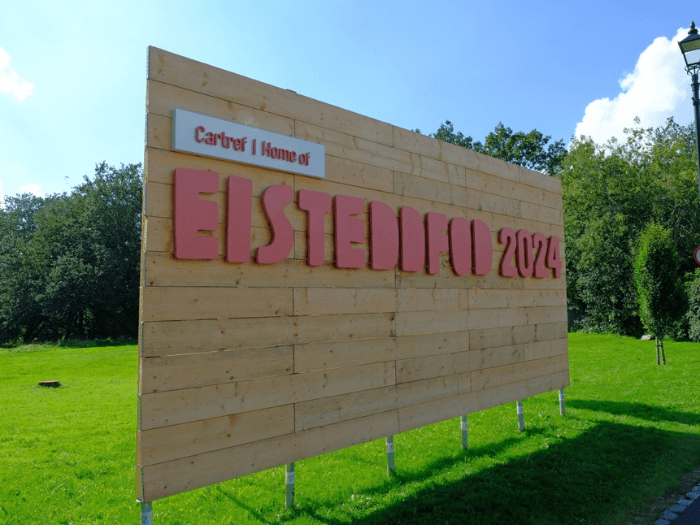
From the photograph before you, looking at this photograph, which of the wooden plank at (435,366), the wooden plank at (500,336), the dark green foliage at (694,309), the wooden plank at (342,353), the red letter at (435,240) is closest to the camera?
the wooden plank at (342,353)

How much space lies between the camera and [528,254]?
7.44 meters

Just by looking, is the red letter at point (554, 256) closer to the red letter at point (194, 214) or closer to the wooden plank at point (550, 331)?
the wooden plank at point (550, 331)

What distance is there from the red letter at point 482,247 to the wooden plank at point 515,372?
131cm

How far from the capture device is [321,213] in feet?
15.5

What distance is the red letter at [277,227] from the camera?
4.29 m

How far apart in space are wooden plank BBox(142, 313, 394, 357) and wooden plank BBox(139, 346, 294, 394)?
0.17ft

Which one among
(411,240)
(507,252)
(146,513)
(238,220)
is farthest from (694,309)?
(146,513)

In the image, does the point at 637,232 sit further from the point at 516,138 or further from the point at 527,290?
the point at 527,290

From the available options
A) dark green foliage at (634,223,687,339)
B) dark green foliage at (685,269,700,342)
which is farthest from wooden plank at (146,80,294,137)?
dark green foliage at (685,269,700,342)

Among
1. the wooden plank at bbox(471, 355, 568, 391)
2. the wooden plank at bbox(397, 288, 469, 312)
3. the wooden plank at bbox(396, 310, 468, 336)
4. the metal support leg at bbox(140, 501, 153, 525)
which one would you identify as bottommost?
the metal support leg at bbox(140, 501, 153, 525)

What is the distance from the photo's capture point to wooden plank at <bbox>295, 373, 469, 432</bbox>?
4.55m

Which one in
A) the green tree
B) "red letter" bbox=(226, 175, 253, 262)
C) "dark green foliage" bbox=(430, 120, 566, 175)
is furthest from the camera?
"dark green foliage" bbox=(430, 120, 566, 175)

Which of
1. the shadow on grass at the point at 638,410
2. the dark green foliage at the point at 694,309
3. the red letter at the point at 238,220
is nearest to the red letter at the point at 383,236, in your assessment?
the red letter at the point at 238,220

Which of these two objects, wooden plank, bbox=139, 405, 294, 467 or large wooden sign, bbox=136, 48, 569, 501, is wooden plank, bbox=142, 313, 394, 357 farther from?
wooden plank, bbox=139, 405, 294, 467
